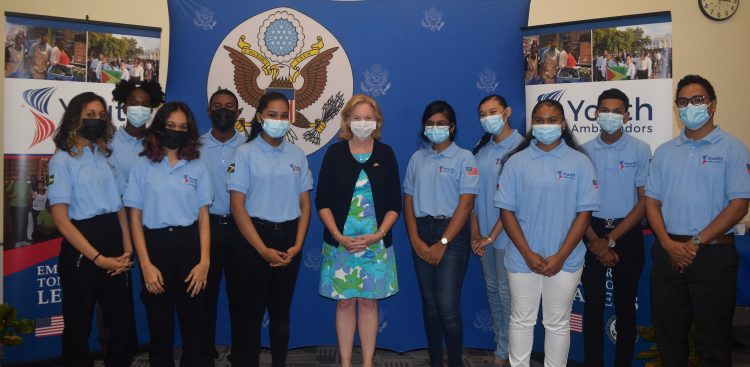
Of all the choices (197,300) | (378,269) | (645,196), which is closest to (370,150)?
(378,269)

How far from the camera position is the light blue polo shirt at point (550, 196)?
2.69m

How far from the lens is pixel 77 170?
8.65 feet

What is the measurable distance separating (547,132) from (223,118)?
1.79 metres

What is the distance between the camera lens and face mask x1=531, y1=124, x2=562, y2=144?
276 cm

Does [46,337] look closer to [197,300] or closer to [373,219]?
[197,300]

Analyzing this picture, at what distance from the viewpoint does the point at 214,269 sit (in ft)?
10.1

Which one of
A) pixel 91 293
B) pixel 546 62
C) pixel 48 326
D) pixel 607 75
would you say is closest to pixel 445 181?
pixel 546 62

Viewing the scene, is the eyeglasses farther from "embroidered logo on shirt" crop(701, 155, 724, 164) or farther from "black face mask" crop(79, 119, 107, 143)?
"black face mask" crop(79, 119, 107, 143)

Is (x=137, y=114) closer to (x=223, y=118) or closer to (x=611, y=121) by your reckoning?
(x=223, y=118)

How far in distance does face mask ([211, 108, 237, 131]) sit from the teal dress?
0.85 m

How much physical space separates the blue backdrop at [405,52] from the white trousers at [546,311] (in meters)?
1.20

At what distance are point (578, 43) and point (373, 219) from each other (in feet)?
5.79

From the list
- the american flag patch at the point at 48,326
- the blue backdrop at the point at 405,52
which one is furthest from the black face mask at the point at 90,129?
the american flag patch at the point at 48,326

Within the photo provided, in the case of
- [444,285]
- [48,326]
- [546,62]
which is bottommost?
[48,326]
